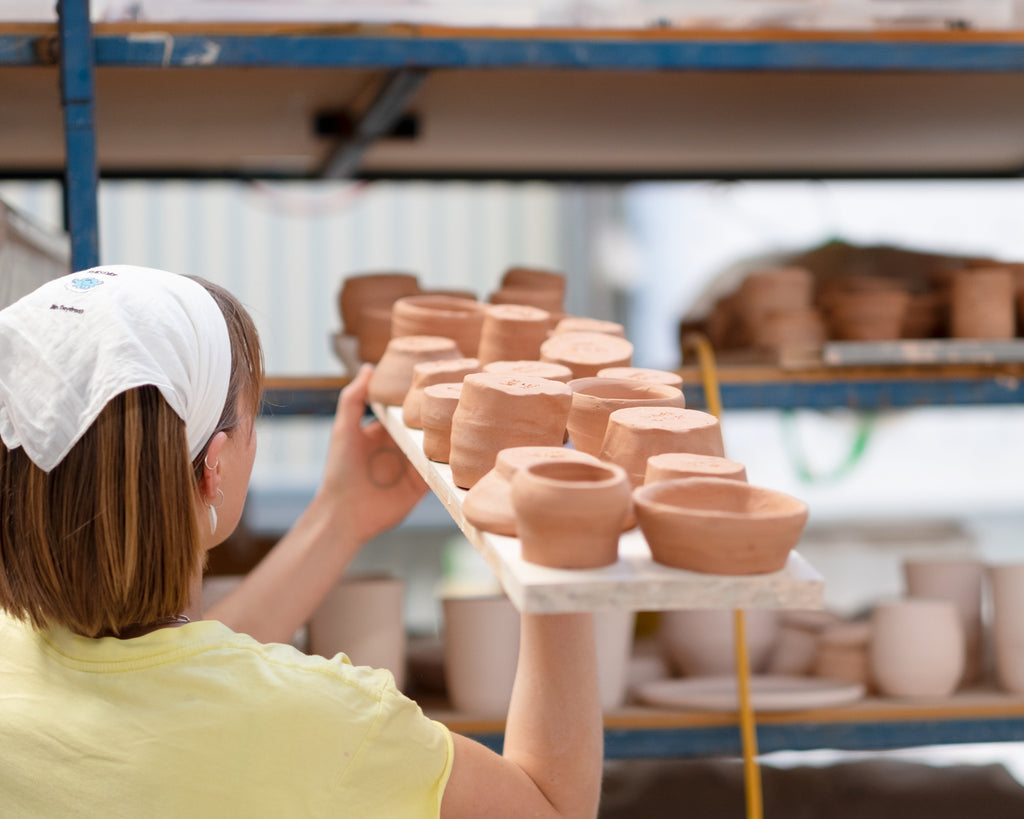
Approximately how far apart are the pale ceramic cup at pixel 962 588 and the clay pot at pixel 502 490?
1.20 m

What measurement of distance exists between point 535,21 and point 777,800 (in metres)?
1.44

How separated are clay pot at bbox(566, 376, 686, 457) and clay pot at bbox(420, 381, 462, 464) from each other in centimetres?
11

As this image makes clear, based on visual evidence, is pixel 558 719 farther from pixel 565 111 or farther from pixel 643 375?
pixel 565 111

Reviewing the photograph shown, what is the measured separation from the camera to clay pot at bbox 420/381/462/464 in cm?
103

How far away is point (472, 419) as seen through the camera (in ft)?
3.09

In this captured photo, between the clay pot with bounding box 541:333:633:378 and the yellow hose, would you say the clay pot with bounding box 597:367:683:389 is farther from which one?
the yellow hose

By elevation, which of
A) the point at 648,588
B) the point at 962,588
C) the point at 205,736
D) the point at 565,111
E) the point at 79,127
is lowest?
the point at 962,588

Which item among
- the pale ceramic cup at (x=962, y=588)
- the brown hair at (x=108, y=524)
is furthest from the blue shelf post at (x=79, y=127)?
the pale ceramic cup at (x=962, y=588)

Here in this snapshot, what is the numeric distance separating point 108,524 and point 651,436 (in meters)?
0.41

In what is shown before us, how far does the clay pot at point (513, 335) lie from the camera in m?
1.23

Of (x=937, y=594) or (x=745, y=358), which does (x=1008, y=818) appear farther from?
(x=745, y=358)

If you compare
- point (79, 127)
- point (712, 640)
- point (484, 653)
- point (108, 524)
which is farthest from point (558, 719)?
point (79, 127)

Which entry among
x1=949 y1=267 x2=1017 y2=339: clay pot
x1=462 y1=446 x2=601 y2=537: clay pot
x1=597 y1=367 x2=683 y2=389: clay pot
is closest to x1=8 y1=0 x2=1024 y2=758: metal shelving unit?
x1=949 y1=267 x2=1017 y2=339: clay pot

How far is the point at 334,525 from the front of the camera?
154 centimetres
